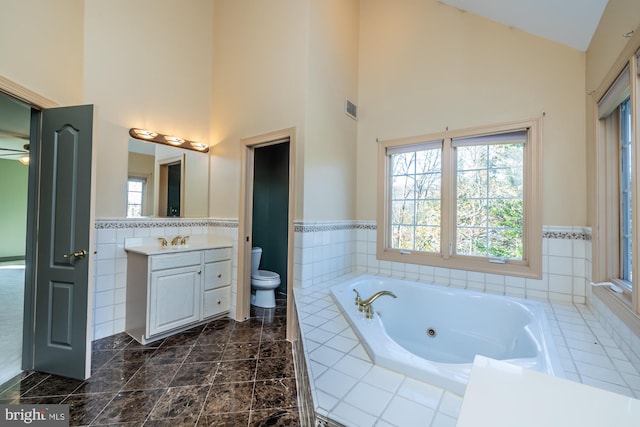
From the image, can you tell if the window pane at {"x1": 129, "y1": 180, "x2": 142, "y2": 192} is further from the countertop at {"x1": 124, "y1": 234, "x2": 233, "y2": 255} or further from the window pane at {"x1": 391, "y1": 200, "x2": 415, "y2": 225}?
the window pane at {"x1": 391, "y1": 200, "x2": 415, "y2": 225}

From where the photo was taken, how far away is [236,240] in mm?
2873

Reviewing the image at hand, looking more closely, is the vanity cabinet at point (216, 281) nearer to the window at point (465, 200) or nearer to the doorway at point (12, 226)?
the doorway at point (12, 226)

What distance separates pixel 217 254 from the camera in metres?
2.75

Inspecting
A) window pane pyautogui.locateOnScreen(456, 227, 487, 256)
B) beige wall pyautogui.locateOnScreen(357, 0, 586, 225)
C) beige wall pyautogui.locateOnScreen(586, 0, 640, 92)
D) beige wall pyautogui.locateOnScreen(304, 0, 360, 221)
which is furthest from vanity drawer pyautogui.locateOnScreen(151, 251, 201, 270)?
beige wall pyautogui.locateOnScreen(586, 0, 640, 92)

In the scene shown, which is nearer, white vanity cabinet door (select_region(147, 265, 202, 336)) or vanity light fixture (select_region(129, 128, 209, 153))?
white vanity cabinet door (select_region(147, 265, 202, 336))

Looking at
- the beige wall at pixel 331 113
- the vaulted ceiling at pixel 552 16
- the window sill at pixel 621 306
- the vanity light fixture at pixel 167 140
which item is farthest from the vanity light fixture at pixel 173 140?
the window sill at pixel 621 306

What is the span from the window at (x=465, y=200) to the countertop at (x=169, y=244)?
5.83ft

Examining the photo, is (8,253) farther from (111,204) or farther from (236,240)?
(236,240)

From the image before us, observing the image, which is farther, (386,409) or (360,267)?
(360,267)

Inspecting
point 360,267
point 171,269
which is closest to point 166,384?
point 171,269

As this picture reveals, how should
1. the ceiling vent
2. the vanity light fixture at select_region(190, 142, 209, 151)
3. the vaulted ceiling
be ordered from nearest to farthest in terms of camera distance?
1. the vaulted ceiling
2. the ceiling vent
3. the vanity light fixture at select_region(190, 142, 209, 151)

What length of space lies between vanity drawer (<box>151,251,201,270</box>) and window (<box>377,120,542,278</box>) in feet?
6.30

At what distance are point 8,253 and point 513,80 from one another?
327 inches

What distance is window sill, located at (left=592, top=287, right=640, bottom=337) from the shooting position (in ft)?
4.09
